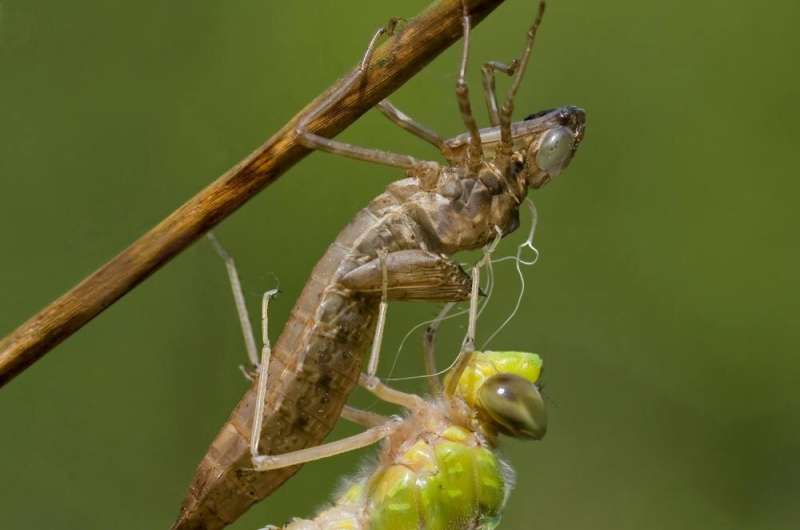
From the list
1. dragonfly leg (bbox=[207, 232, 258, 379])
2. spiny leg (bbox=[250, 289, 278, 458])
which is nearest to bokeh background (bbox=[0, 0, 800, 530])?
dragonfly leg (bbox=[207, 232, 258, 379])

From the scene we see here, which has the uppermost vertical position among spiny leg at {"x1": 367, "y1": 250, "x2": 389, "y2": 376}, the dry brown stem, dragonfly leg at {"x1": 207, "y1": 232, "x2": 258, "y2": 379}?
the dry brown stem

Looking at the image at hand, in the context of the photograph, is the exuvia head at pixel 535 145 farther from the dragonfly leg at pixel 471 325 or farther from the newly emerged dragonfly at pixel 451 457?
the newly emerged dragonfly at pixel 451 457

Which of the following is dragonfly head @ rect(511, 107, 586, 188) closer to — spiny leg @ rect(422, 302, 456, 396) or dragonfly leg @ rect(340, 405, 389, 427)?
spiny leg @ rect(422, 302, 456, 396)

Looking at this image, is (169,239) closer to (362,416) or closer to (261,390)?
(261,390)

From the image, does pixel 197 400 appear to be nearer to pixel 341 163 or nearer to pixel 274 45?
pixel 341 163

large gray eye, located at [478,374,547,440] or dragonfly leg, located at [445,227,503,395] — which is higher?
dragonfly leg, located at [445,227,503,395]

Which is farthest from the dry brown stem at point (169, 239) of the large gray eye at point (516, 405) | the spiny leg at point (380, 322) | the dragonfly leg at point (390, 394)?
the large gray eye at point (516, 405)

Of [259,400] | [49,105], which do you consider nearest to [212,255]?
[49,105]
